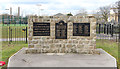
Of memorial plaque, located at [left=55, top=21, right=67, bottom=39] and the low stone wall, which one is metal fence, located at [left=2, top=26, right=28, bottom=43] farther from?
memorial plaque, located at [left=55, top=21, right=67, bottom=39]

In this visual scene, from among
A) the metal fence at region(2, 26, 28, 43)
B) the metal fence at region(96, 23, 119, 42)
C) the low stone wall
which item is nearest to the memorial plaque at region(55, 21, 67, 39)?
the low stone wall

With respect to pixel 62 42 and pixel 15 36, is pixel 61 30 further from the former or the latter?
pixel 15 36

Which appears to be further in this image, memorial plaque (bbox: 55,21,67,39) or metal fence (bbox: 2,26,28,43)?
metal fence (bbox: 2,26,28,43)

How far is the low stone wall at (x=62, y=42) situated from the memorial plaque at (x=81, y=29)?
0.20 metres

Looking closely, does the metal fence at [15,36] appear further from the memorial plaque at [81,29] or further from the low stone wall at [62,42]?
the memorial plaque at [81,29]

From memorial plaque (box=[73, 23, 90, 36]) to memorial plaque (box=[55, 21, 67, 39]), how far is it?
0.66 metres

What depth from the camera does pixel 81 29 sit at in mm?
11875

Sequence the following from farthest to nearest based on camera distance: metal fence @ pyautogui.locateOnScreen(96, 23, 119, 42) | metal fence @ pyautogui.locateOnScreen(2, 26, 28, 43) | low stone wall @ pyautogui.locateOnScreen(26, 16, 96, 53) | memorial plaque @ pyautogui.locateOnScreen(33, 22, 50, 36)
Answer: metal fence @ pyautogui.locateOnScreen(96, 23, 119, 42) → metal fence @ pyautogui.locateOnScreen(2, 26, 28, 43) → memorial plaque @ pyautogui.locateOnScreen(33, 22, 50, 36) → low stone wall @ pyautogui.locateOnScreen(26, 16, 96, 53)

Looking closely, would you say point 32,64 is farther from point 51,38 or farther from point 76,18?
point 76,18

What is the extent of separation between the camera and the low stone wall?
11812 millimetres

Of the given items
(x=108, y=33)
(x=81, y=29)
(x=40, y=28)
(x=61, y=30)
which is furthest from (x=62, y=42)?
(x=108, y=33)

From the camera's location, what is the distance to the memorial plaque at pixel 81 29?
11844 millimetres

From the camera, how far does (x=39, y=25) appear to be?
1192 cm

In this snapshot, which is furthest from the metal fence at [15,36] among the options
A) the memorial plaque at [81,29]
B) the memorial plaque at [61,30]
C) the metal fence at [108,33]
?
the metal fence at [108,33]
